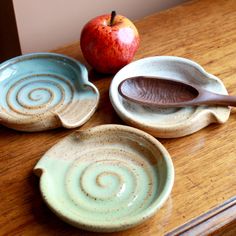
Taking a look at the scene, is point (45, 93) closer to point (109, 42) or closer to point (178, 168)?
point (109, 42)

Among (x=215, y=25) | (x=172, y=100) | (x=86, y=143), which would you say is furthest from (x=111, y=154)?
(x=215, y=25)

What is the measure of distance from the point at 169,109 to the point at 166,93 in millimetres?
31

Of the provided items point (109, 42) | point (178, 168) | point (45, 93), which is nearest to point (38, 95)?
point (45, 93)

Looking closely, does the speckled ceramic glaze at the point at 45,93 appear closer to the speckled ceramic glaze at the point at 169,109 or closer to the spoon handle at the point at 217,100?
the speckled ceramic glaze at the point at 169,109

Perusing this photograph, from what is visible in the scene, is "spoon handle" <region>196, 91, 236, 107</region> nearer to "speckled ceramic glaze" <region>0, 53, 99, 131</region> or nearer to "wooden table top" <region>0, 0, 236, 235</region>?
"wooden table top" <region>0, 0, 236, 235</region>

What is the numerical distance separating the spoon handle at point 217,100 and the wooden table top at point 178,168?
3cm

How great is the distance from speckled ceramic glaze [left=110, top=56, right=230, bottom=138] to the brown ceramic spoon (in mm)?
12

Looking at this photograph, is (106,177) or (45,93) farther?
(45,93)

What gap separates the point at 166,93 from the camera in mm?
731

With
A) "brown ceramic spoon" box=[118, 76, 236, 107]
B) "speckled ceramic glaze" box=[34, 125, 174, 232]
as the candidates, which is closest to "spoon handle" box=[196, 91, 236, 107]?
"brown ceramic spoon" box=[118, 76, 236, 107]

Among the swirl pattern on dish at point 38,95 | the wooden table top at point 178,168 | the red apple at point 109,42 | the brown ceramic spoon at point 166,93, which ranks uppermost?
the red apple at point 109,42

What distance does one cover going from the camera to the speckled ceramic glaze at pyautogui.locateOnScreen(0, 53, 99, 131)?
2.26 feet

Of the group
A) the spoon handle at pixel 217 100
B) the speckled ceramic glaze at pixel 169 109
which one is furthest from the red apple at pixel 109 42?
the spoon handle at pixel 217 100

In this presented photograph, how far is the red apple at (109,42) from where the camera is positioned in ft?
2.48
